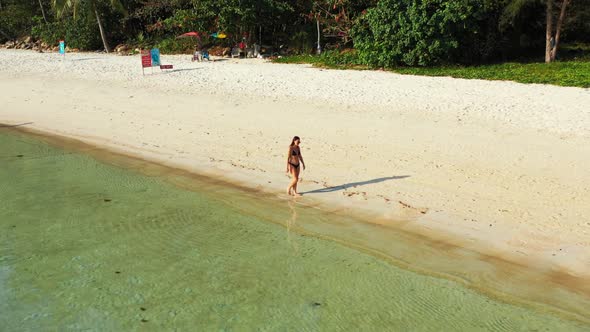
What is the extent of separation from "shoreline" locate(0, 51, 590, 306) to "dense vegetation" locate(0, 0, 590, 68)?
2.99m

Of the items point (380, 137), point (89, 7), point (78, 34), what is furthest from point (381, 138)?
point (78, 34)

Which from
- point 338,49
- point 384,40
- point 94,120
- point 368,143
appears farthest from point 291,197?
point 338,49

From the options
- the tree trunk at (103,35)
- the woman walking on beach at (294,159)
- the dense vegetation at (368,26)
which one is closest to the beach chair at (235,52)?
the dense vegetation at (368,26)

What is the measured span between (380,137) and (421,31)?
37.0 feet

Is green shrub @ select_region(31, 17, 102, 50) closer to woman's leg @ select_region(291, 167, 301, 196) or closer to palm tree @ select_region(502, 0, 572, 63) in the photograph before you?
palm tree @ select_region(502, 0, 572, 63)

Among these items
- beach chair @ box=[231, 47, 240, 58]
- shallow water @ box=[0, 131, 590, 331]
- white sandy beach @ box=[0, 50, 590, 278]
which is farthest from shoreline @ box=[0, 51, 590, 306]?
beach chair @ box=[231, 47, 240, 58]

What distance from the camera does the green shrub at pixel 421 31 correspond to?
24.0 metres

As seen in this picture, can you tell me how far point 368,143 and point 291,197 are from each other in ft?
12.0

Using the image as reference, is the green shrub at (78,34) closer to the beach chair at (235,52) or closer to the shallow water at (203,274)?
the beach chair at (235,52)

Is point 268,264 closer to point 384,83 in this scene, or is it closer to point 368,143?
point 368,143

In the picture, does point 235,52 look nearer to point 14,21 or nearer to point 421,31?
point 421,31

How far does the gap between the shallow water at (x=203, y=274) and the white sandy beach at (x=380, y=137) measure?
1392 millimetres

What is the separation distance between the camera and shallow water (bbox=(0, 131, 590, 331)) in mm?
7727

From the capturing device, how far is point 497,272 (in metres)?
8.50
